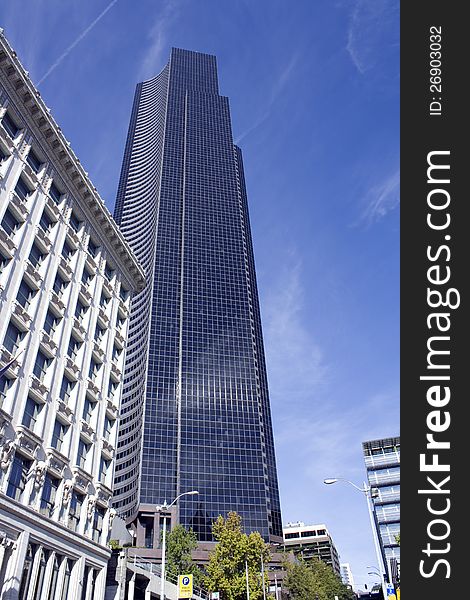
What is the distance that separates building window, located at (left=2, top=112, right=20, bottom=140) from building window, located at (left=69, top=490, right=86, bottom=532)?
25.0 metres

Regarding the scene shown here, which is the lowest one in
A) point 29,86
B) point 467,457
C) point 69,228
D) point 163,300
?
point 467,457

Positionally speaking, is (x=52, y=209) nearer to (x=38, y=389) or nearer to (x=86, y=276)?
(x=86, y=276)

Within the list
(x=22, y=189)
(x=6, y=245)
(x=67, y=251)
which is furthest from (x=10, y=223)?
(x=67, y=251)

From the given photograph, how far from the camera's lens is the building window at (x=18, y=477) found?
29.4 m

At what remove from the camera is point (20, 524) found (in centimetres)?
2886

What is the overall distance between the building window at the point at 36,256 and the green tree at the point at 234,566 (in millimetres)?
38140

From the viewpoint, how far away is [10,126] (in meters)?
37.3

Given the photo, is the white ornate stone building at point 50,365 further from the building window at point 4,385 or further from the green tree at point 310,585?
the green tree at point 310,585

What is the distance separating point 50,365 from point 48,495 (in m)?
8.35

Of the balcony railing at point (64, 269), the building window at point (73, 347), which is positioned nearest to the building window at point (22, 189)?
the balcony railing at point (64, 269)

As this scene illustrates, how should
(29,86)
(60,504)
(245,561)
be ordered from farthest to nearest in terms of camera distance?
(245,561) < (29,86) < (60,504)

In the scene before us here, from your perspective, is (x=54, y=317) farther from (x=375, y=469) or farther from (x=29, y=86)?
(x=375, y=469)

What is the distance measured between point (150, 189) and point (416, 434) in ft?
642

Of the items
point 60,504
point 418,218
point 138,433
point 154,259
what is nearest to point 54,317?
point 60,504
